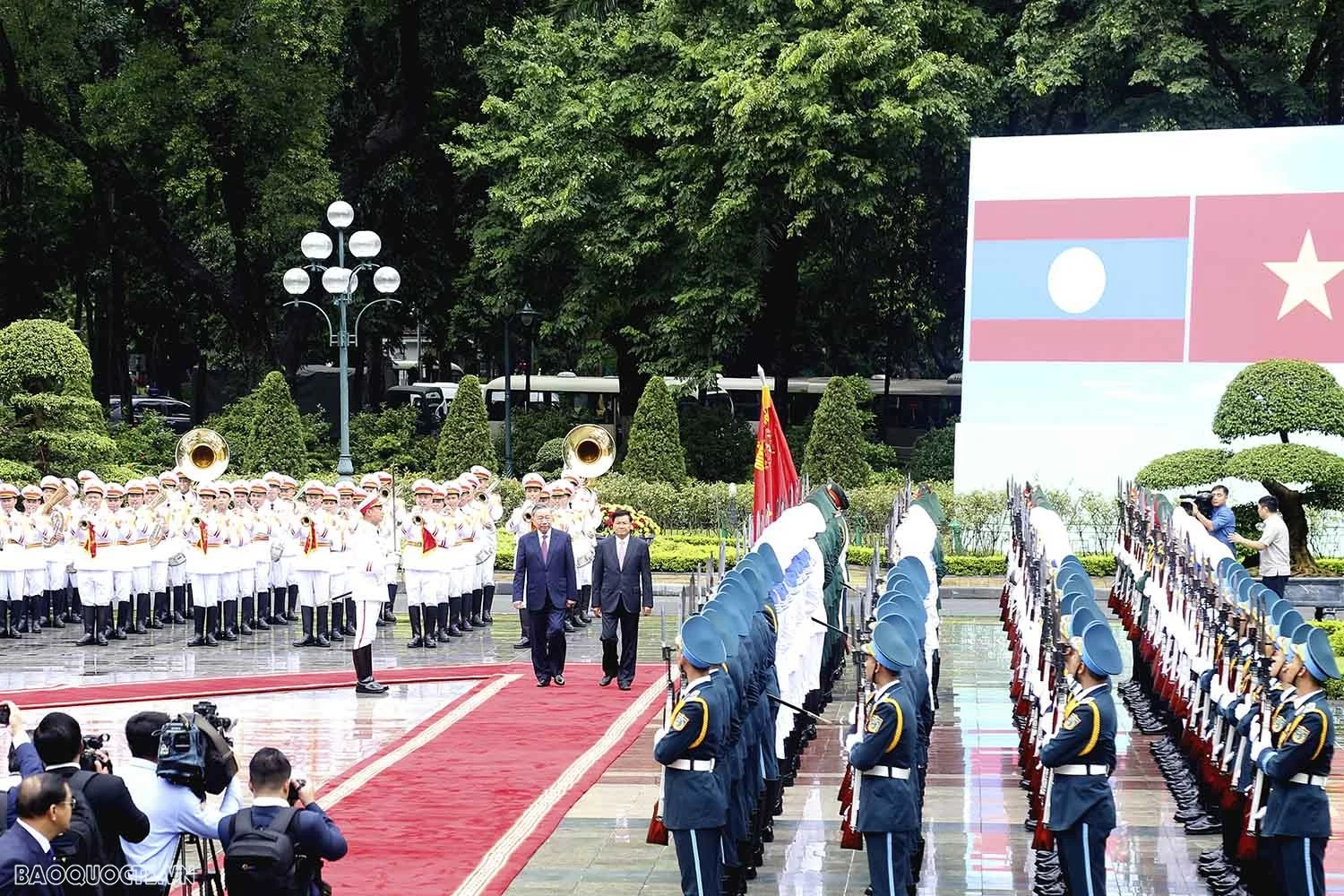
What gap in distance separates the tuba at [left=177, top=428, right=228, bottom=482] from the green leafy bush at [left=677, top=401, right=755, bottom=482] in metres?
10.3

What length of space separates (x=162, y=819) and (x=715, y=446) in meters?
25.3

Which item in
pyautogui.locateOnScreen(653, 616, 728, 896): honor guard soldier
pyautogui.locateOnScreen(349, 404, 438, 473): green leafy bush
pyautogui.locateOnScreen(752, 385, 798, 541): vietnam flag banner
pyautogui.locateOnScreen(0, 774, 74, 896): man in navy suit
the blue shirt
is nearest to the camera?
pyautogui.locateOnScreen(0, 774, 74, 896): man in navy suit

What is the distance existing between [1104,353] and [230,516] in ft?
40.5

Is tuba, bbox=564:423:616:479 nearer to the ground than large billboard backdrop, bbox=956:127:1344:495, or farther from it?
nearer to the ground

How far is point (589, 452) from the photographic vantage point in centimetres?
2303

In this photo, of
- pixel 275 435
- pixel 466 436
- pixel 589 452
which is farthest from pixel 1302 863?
pixel 275 435

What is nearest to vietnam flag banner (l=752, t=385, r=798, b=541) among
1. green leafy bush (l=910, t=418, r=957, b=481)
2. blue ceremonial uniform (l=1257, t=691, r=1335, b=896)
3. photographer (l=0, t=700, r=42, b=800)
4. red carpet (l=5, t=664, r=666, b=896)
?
red carpet (l=5, t=664, r=666, b=896)

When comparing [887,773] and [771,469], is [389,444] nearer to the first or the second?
[771,469]

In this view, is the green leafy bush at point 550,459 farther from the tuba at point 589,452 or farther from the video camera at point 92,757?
the video camera at point 92,757

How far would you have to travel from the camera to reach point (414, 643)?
704 inches

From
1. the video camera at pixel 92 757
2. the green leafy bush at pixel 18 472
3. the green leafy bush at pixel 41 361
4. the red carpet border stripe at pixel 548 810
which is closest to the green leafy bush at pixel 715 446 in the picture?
the green leafy bush at pixel 41 361

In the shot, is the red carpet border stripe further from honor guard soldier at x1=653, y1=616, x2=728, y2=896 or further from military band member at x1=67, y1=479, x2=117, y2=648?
military band member at x1=67, y1=479, x2=117, y2=648

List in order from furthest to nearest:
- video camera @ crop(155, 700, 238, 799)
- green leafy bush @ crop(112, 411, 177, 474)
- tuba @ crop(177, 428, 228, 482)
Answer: green leafy bush @ crop(112, 411, 177, 474), tuba @ crop(177, 428, 228, 482), video camera @ crop(155, 700, 238, 799)

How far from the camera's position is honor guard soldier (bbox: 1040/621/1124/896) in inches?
322
